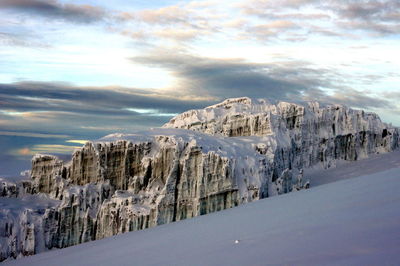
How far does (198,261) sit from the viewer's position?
8.70 metres

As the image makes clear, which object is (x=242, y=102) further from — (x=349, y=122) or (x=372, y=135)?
(x=372, y=135)

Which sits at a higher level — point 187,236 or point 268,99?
point 268,99

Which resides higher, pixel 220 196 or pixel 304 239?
pixel 304 239

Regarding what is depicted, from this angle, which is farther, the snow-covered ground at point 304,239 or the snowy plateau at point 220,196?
the snowy plateau at point 220,196

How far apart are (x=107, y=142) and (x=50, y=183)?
932 centimetres

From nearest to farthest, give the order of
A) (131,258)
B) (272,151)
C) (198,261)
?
(198,261)
(131,258)
(272,151)

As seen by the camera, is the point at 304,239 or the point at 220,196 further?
the point at 220,196

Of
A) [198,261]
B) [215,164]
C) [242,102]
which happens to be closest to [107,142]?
[215,164]

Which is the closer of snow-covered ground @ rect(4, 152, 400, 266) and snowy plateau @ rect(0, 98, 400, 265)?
snow-covered ground @ rect(4, 152, 400, 266)

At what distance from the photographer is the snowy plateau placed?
28.8 feet

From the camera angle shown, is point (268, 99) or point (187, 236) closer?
point (187, 236)

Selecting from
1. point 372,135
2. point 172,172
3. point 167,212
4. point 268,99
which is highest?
point 268,99

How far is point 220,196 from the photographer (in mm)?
45125

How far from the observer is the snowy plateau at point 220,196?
8781mm
